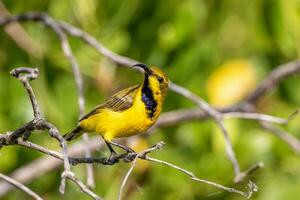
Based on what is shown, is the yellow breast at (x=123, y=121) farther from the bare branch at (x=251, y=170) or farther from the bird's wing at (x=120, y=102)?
the bare branch at (x=251, y=170)

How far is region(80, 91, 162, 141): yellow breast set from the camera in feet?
11.2

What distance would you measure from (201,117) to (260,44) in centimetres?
86

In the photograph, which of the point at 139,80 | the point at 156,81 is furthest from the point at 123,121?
the point at 139,80

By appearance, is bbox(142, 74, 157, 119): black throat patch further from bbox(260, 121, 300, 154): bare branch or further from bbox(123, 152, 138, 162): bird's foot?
bbox(260, 121, 300, 154): bare branch

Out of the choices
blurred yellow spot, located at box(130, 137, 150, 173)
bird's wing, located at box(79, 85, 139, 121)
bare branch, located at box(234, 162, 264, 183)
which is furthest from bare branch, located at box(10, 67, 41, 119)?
blurred yellow spot, located at box(130, 137, 150, 173)

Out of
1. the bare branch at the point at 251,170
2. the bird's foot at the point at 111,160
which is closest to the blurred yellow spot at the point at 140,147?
the bare branch at the point at 251,170

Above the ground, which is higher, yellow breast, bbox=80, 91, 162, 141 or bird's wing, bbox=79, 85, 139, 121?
bird's wing, bbox=79, 85, 139, 121

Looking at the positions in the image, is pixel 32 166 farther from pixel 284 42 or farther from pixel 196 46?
pixel 284 42

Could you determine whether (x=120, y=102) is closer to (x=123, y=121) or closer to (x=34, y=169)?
(x=123, y=121)

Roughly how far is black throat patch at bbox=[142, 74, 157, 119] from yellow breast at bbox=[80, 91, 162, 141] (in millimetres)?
13

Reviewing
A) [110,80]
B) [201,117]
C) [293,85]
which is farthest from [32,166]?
[293,85]

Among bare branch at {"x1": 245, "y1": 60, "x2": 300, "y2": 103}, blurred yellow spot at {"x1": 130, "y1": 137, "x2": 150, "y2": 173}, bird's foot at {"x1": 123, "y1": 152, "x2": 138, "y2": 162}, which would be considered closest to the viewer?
bird's foot at {"x1": 123, "y1": 152, "x2": 138, "y2": 162}

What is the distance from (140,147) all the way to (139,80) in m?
0.36

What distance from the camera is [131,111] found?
3490 millimetres
